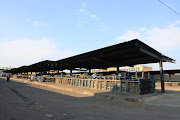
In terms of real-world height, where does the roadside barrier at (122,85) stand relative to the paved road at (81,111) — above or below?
above

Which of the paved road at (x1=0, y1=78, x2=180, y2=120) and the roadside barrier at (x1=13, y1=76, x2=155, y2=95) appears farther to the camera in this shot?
the roadside barrier at (x1=13, y1=76, x2=155, y2=95)

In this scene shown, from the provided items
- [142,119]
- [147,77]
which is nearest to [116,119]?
[142,119]

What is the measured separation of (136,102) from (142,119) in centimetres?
386

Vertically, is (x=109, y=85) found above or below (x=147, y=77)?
below

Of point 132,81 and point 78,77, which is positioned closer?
point 132,81

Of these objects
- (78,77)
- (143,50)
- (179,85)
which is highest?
(143,50)

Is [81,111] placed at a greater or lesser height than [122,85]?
lesser

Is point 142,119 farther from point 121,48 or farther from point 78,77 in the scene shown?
point 78,77

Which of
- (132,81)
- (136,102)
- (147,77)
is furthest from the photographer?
(147,77)

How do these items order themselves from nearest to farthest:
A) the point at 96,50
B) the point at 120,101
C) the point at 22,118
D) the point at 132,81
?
1. the point at 22,118
2. the point at 120,101
3. the point at 132,81
4. the point at 96,50

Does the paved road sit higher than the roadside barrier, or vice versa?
the roadside barrier

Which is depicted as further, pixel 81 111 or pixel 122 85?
pixel 122 85

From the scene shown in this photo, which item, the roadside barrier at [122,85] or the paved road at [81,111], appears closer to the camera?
the paved road at [81,111]

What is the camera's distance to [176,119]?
214 inches
